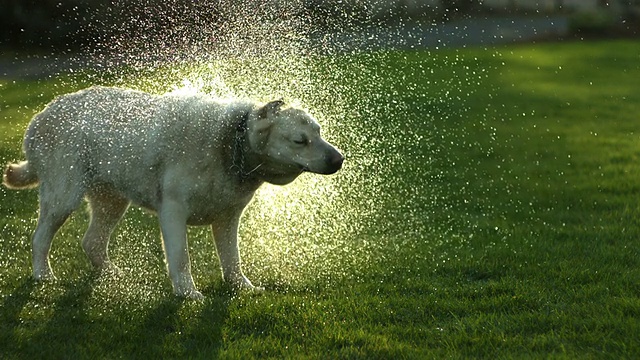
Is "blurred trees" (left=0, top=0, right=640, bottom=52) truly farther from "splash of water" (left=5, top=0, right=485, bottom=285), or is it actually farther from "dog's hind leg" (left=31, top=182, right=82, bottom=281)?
"dog's hind leg" (left=31, top=182, right=82, bottom=281)

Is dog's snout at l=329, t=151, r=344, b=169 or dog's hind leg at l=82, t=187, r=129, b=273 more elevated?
dog's snout at l=329, t=151, r=344, b=169

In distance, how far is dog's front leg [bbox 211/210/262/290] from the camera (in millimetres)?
6535

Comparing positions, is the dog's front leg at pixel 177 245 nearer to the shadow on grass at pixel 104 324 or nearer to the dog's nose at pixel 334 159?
the shadow on grass at pixel 104 324

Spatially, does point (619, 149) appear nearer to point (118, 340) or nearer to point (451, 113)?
point (451, 113)

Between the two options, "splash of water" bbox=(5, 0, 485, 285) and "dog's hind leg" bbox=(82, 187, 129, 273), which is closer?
"dog's hind leg" bbox=(82, 187, 129, 273)

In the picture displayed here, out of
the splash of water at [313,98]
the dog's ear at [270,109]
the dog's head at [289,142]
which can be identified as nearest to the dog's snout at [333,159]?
the dog's head at [289,142]

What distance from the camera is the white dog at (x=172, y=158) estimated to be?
603 cm

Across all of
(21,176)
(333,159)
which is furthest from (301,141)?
(21,176)

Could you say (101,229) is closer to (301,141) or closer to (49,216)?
(49,216)

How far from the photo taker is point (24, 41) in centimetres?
2202

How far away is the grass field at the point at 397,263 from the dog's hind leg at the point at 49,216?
0.17 meters

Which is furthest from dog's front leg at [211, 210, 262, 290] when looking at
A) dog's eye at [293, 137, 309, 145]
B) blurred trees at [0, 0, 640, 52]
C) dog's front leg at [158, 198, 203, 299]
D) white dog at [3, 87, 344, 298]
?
blurred trees at [0, 0, 640, 52]

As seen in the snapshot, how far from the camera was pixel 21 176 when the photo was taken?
7047mm

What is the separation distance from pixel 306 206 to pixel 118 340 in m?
4.24
